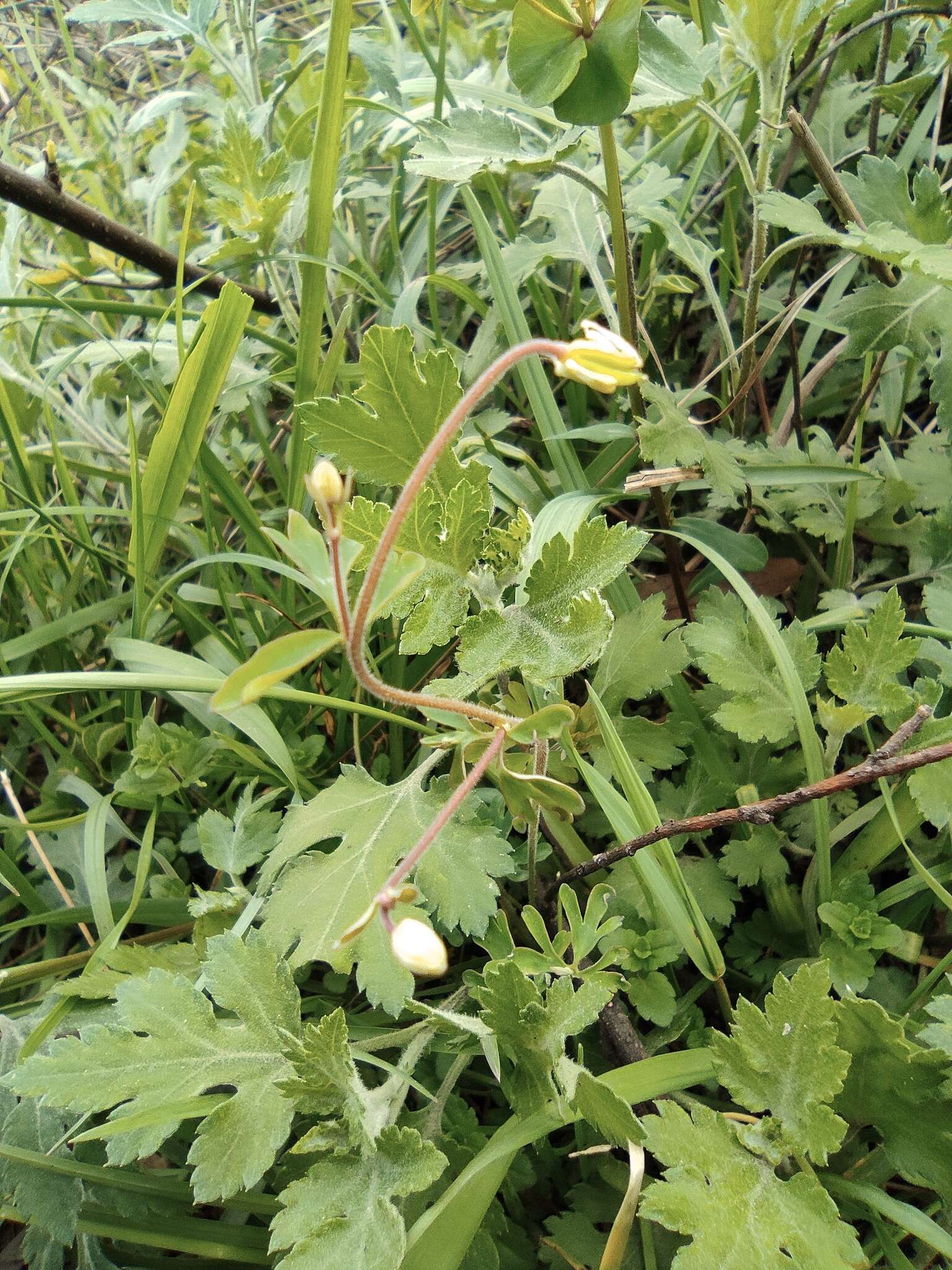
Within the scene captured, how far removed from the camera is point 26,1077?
0.95 metres

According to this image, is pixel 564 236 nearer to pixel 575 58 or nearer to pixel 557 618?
pixel 575 58

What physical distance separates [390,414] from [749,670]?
0.60m

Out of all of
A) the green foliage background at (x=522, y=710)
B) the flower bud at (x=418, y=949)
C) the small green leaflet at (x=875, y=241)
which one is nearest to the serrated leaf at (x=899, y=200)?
the green foliage background at (x=522, y=710)

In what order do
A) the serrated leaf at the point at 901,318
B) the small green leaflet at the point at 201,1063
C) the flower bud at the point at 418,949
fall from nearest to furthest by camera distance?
the flower bud at the point at 418,949 < the small green leaflet at the point at 201,1063 < the serrated leaf at the point at 901,318

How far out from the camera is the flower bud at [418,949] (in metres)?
0.55

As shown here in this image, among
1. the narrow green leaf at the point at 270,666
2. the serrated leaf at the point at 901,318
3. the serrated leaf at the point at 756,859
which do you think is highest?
the serrated leaf at the point at 901,318

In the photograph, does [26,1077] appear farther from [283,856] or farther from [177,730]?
[177,730]

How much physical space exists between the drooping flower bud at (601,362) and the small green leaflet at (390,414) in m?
0.38

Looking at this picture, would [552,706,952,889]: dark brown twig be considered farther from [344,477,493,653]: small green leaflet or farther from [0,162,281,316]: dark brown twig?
[0,162,281,316]: dark brown twig

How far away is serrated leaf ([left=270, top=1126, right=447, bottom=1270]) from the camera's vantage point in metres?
0.82

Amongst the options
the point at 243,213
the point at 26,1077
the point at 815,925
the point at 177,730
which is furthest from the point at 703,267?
the point at 26,1077

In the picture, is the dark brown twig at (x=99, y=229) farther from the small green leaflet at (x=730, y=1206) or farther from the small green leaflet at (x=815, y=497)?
the small green leaflet at (x=730, y=1206)

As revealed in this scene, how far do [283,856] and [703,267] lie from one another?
44.6 inches

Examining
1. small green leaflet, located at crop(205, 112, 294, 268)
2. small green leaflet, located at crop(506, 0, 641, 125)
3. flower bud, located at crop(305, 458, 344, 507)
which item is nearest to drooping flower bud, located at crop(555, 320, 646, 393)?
flower bud, located at crop(305, 458, 344, 507)
